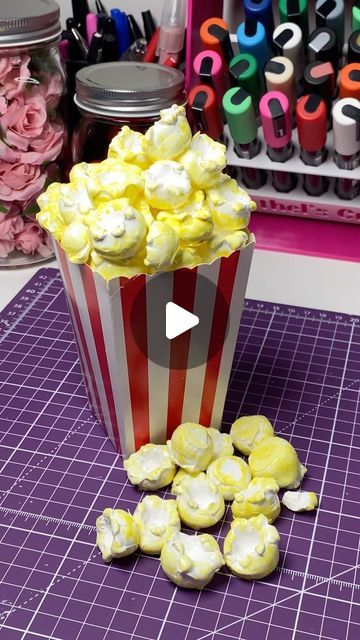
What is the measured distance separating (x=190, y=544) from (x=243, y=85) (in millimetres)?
630

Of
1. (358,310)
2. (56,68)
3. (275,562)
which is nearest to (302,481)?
(275,562)

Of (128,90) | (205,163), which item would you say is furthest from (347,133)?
(205,163)

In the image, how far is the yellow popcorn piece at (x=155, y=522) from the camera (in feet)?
2.26

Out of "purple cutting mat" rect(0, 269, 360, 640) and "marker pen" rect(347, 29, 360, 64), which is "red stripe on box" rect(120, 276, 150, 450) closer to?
"purple cutting mat" rect(0, 269, 360, 640)

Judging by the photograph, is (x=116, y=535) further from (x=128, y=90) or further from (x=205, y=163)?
(x=128, y=90)

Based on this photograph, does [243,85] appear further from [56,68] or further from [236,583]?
[236,583]

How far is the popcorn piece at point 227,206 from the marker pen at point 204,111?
0.38 m

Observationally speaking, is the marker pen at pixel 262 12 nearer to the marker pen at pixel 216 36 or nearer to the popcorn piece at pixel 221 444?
the marker pen at pixel 216 36

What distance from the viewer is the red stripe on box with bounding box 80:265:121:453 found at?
69 centimetres

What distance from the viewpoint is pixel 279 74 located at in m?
1.03

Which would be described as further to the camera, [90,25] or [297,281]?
[90,25]

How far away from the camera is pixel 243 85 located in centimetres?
106

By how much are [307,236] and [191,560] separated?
1.97 feet

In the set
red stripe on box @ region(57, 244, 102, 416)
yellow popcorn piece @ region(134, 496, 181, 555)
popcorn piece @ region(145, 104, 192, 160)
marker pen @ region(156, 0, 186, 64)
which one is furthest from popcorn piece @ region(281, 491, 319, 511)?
marker pen @ region(156, 0, 186, 64)
